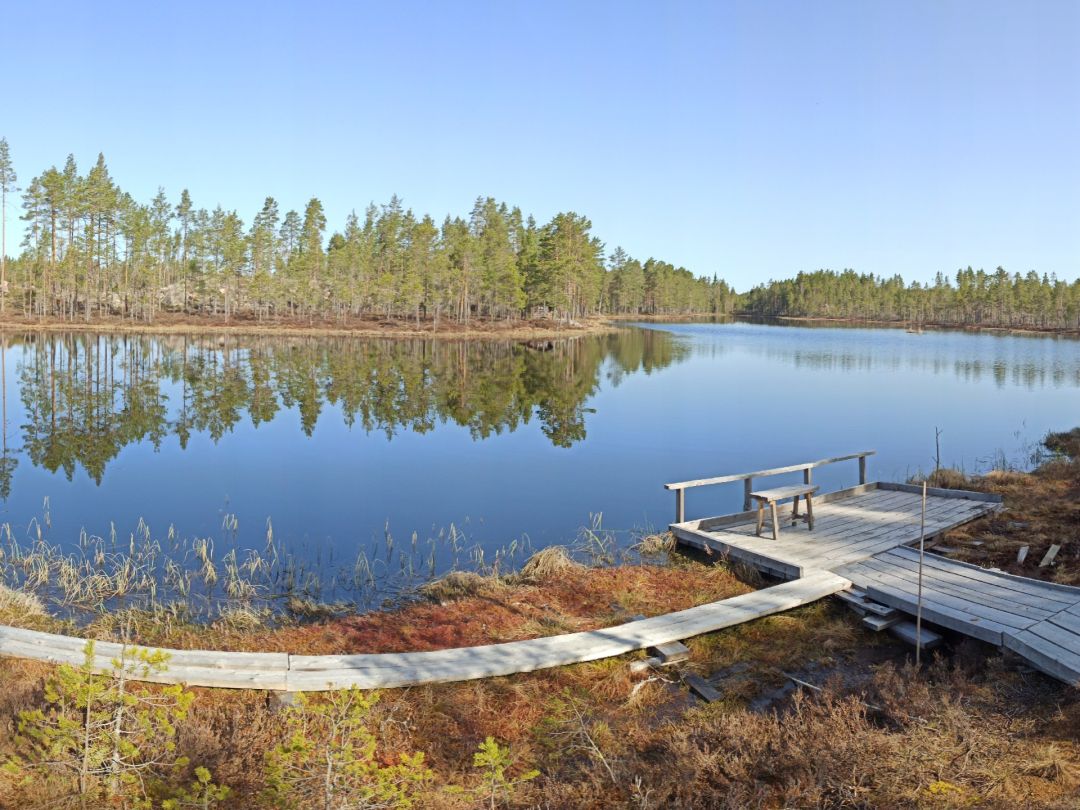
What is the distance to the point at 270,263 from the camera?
91.6m

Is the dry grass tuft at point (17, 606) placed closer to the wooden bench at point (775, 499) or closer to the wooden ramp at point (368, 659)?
the wooden ramp at point (368, 659)

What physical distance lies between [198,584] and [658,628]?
736cm

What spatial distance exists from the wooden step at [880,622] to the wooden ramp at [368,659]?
2.00 meters

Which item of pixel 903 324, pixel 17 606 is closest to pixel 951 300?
pixel 903 324

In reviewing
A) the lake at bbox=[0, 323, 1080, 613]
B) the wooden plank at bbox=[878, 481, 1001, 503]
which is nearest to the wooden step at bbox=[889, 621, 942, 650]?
the lake at bbox=[0, 323, 1080, 613]

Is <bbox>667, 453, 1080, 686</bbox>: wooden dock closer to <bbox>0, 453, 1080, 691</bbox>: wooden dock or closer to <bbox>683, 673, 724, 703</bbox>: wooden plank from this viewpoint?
<bbox>0, 453, 1080, 691</bbox>: wooden dock

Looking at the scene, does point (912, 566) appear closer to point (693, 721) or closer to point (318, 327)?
point (693, 721)

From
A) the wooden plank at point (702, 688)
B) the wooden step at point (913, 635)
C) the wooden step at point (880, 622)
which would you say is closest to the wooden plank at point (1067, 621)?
the wooden step at point (913, 635)

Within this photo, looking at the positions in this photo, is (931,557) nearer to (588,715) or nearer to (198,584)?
(588,715)

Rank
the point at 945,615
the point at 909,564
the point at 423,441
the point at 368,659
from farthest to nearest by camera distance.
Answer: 1. the point at 423,441
2. the point at 909,564
3. the point at 945,615
4. the point at 368,659

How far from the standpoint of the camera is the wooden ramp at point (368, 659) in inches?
265

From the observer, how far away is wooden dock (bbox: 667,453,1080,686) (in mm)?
7815

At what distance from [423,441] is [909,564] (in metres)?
16.2

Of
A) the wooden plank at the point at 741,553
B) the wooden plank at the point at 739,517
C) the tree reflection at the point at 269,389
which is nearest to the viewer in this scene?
the wooden plank at the point at 741,553
